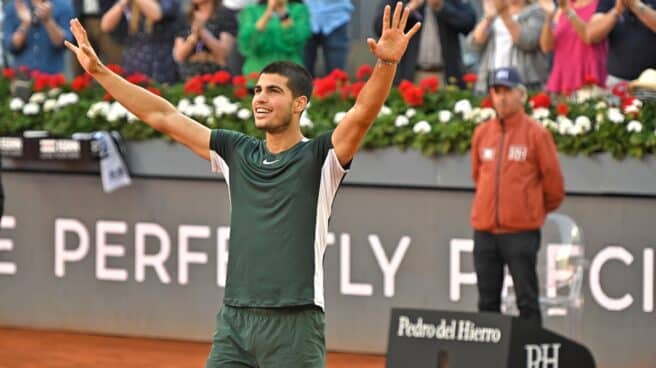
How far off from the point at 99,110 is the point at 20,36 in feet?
6.41

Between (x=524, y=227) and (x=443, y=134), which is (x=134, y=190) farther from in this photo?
(x=524, y=227)

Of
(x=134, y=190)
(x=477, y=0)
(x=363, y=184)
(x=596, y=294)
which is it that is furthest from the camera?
(x=477, y=0)

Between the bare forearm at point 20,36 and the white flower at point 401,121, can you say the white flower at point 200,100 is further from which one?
the bare forearm at point 20,36

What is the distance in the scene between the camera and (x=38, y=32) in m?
13.7

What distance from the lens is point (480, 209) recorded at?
32.7 ft

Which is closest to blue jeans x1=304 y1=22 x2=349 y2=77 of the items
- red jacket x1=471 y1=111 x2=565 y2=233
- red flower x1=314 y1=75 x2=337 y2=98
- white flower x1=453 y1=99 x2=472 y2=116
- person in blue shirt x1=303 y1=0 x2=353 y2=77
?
person in blue shirt x1=303 y1=0 x2=353 y2=77

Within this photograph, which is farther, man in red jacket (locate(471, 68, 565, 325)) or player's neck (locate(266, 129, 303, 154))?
man in red jacket (locate(471, 68, 565, 325))

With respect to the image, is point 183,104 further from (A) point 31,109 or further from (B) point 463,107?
(B) point 463,107

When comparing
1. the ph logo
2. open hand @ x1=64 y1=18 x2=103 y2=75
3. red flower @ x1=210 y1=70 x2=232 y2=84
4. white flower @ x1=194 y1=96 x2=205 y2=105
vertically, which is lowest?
the ph logo

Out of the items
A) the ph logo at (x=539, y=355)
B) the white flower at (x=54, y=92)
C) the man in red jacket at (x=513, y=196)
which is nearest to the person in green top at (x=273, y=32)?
the white flower at (x=54, y=92)

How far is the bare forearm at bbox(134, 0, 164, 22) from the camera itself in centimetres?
1295

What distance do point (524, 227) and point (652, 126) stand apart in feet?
4.19

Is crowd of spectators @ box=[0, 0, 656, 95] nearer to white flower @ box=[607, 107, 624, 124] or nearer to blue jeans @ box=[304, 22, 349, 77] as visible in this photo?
blue jeans @ box=[304, 22, 349, 77]

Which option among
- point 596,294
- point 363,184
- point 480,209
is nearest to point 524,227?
point 480,209
